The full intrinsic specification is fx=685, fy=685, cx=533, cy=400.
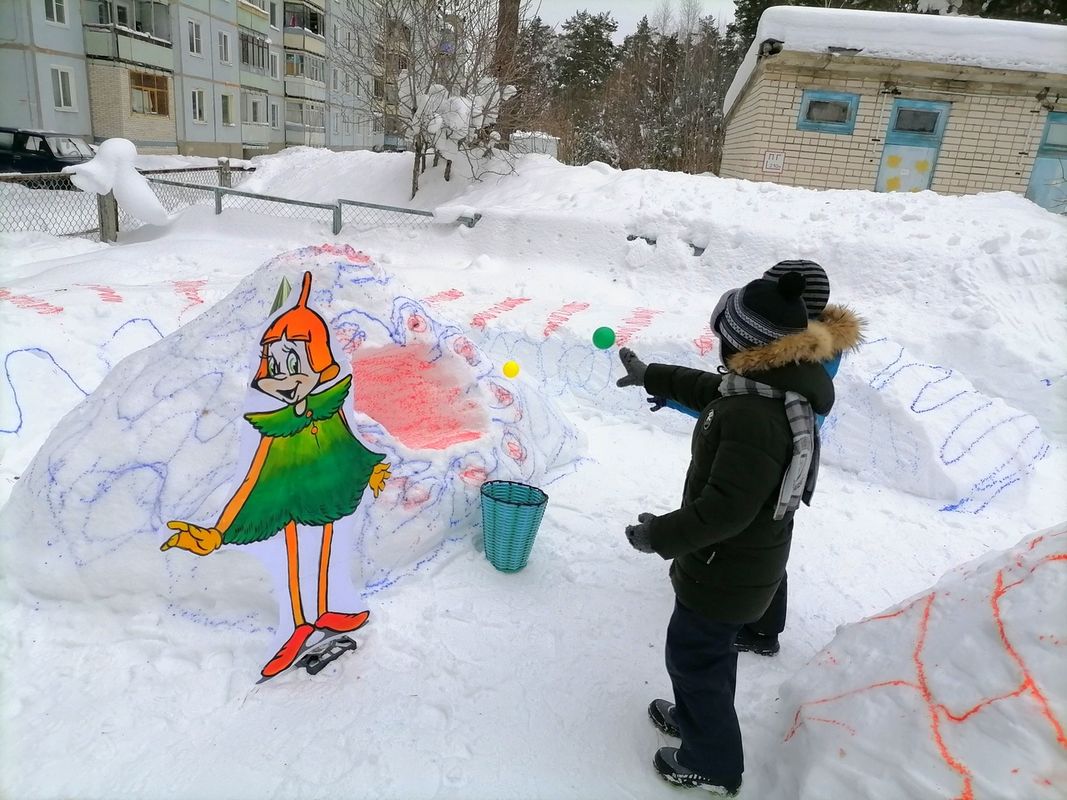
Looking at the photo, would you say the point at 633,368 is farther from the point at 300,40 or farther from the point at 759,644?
the point at 300,40

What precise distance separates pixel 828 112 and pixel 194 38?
2468 cm

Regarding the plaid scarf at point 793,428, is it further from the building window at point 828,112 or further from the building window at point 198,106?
the building window at point 198,106

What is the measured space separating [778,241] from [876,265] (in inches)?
38.6

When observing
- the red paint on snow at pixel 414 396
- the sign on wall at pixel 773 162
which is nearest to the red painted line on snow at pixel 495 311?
the red paint on snow at pixel 414 396

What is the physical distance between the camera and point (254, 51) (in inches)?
1182

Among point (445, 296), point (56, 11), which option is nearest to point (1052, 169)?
point (445, 296)

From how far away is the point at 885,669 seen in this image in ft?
6.79

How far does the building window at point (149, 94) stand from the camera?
77.2 feet

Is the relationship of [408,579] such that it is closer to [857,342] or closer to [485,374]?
[485,374]

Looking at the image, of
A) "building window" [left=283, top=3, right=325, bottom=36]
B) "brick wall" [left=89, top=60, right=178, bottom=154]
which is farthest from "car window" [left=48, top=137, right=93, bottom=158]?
"building window" [left=283, top=3, right=325, bottom=36]

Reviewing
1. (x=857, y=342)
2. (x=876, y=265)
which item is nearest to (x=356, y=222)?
(x=876, y=265)

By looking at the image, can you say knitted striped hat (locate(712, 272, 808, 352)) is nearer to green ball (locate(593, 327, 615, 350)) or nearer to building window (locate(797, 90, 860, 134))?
green ball (locate(593, 327, 615, 350))

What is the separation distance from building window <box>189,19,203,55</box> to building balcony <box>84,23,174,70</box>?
98.8 inches

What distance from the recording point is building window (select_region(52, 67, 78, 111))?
21.0 meters
